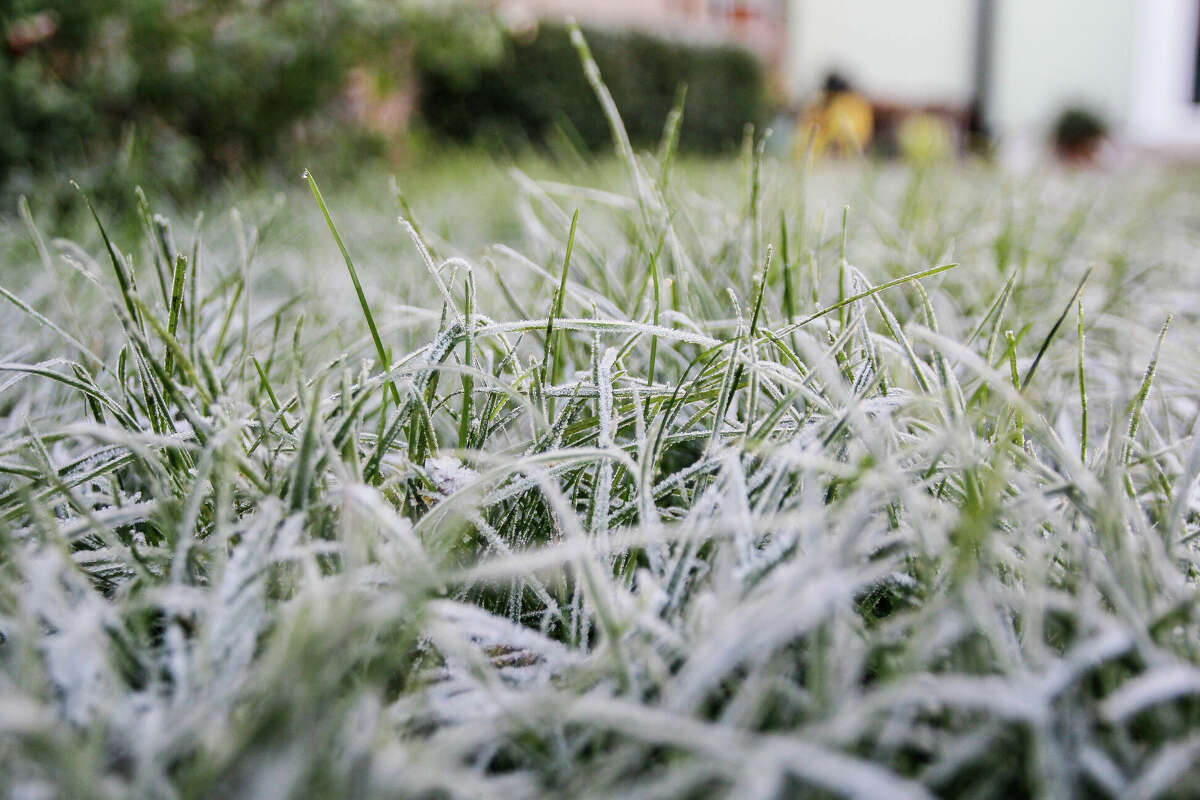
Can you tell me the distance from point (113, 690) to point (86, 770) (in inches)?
2.7

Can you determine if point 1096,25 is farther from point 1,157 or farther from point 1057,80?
point 1,157

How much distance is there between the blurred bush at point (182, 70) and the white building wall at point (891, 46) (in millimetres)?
7118

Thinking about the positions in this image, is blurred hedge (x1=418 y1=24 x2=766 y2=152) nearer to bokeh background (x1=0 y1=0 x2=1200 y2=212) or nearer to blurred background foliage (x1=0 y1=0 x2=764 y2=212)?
bokeh background (x1=0 y1=0 x2=1200 y2=212)

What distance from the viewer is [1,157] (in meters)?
2.12

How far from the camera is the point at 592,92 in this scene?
202 inches

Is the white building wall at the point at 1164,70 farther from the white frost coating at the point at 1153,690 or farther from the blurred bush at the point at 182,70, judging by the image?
the white frost coating at the point at 1153,690

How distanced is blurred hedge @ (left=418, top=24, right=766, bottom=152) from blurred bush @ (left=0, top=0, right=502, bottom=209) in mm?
1578

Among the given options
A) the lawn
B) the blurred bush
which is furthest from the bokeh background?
the lawn

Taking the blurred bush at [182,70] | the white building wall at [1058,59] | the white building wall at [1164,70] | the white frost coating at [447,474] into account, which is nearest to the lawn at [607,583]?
the white frost coating at [447,474]

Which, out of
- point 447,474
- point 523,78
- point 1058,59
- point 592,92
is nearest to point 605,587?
point 447,474

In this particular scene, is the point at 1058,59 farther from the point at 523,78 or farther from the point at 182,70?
the point at 182,70

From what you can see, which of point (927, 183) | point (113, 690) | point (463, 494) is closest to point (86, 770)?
point (113, 690)

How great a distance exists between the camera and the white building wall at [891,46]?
A: 30.5 feet

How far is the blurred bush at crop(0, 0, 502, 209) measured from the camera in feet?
6.77
